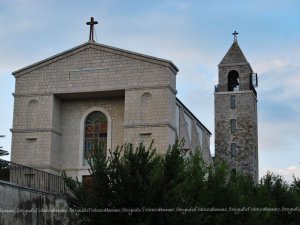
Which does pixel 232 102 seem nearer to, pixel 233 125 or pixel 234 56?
pixel 233 125

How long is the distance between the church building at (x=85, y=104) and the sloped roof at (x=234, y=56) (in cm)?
2797

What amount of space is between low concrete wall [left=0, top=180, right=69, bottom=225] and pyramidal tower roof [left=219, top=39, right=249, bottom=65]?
38.5 meters

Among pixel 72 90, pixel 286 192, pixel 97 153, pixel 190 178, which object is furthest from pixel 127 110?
pixel 97 153

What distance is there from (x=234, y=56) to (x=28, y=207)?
42.0 metres

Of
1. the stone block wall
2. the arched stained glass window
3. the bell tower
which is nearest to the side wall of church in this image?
the arched stained glass window

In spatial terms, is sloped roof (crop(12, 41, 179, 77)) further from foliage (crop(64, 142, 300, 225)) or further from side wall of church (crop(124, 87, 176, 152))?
foliage (crop(64, 142, 300, 225))

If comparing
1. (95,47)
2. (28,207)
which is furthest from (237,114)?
(28,207)

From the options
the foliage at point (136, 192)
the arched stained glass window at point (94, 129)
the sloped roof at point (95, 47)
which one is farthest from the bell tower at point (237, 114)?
the foliage at point (136, 192)

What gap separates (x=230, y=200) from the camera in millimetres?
22312

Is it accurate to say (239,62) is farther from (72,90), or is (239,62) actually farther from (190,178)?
Result: (190,178)

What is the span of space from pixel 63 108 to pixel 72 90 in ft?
6.26

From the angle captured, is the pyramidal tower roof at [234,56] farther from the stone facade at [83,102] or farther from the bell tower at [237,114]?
the stone facade at [83,102]

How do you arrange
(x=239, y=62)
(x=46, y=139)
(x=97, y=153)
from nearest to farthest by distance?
(x=97, y=153), (x=46, y=139), (x=239, y=62)

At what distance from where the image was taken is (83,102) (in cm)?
3431
